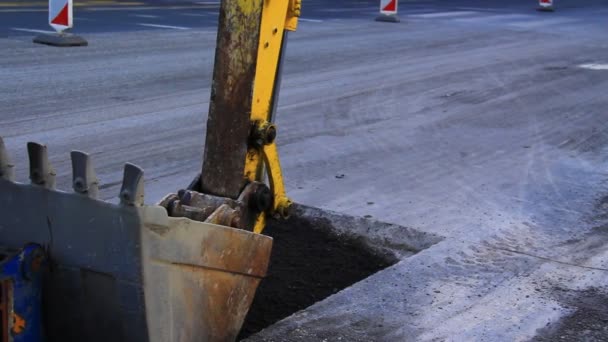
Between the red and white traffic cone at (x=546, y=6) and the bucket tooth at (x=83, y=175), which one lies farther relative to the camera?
the red and white traffic cone at (x=546, y=6)

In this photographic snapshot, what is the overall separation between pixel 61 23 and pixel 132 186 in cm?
1067

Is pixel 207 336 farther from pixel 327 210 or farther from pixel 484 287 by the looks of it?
pixel 327 210

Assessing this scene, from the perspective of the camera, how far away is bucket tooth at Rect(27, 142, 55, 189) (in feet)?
9.79

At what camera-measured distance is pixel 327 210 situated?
19.1 feet

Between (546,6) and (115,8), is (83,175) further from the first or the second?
(546,6)

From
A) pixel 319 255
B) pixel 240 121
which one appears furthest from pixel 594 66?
pixel 240 121

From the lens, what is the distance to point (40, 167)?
299 cm

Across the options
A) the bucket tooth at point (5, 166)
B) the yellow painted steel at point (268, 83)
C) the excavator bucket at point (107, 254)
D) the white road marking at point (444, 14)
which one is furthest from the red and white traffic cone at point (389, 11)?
the bucket tooth at point (5, 166)

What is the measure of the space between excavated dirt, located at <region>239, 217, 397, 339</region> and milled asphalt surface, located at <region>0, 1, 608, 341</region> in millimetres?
240

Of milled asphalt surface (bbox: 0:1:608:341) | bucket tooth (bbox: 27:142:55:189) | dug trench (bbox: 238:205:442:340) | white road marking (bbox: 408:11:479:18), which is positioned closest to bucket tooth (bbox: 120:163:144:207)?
bucket tooth (bbox: 27:142:55:189)

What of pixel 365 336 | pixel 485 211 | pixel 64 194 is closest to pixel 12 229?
pixel 64 194

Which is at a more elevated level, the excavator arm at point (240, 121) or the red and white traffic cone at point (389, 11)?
the excavator arm at point (240, 121)

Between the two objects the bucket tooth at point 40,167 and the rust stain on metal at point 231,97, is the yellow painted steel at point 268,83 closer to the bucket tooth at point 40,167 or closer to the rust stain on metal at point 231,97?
the rust stain on metal at point 231,97

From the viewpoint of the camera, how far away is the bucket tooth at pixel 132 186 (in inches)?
111
